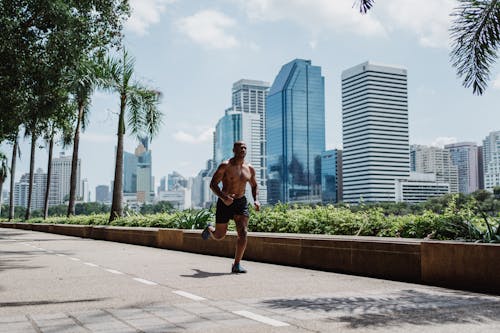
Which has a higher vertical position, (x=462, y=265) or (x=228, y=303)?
(x=462, y=265)

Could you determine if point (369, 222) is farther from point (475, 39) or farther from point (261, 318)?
point (261, 318)

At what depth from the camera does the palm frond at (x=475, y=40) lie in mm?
7465

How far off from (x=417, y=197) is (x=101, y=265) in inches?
7038

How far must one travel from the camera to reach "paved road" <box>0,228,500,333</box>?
14.6 ft

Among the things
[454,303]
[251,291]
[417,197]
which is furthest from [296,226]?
[417,197]

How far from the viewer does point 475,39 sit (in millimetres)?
7660

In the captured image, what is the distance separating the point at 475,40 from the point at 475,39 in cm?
1

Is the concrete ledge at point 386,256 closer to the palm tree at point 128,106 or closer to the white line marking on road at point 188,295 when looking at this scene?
the white line marking on road at point 188,295

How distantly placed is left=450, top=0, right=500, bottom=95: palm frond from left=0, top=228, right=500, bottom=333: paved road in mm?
3032

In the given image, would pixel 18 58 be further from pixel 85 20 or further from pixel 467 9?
pixel 467 9

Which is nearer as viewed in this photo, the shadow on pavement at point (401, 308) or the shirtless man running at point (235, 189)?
the shadow on pavement at point (401, 308)

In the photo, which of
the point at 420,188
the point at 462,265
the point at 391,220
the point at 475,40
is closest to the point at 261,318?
the point at 462,265

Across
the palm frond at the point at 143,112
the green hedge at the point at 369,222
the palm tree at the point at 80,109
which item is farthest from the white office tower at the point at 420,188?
the green hedge at the point at 369,222

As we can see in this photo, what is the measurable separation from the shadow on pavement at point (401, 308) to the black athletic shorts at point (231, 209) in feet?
8.79
